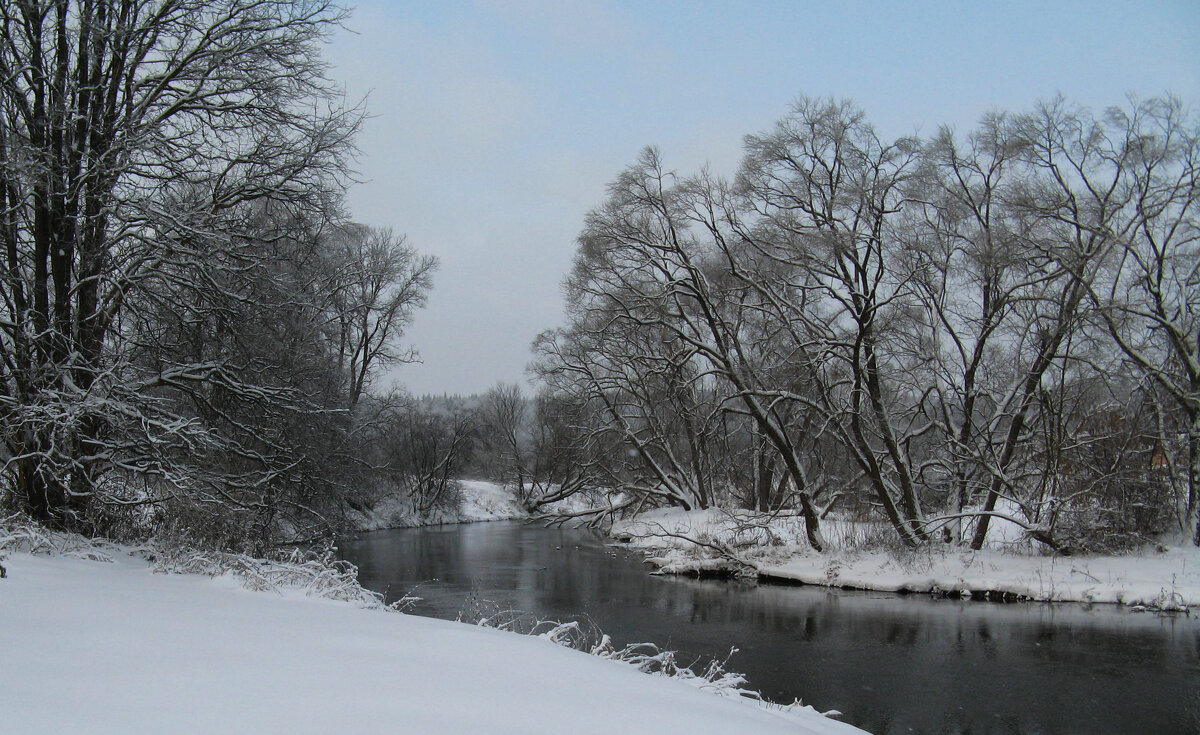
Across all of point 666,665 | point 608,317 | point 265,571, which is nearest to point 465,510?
point 608,317

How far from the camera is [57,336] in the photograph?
374 inches

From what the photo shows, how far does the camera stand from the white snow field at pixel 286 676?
3.20 meters

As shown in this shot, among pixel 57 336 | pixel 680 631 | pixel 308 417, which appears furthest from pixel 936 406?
pixel 57 336

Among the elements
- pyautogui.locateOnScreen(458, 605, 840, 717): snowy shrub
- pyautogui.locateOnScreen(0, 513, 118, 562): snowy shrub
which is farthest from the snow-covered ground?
pyautogui.locateOnScreen(0, 513, 118, 562): snowy shrub

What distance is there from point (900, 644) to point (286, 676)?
10.8 meters

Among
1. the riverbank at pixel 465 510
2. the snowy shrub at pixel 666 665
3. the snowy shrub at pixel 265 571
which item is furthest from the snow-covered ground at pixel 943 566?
the riverbank at pixel 465 510

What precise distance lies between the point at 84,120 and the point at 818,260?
14784 millimetres

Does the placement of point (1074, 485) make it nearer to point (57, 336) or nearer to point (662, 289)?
point (662, 289)

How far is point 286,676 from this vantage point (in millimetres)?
3926

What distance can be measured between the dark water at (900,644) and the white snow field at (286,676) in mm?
3813

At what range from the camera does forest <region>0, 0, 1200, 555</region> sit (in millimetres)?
9523

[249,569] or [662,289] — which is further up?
[662,289]

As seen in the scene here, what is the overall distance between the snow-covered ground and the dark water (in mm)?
625

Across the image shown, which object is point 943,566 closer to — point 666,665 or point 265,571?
point 666,665
